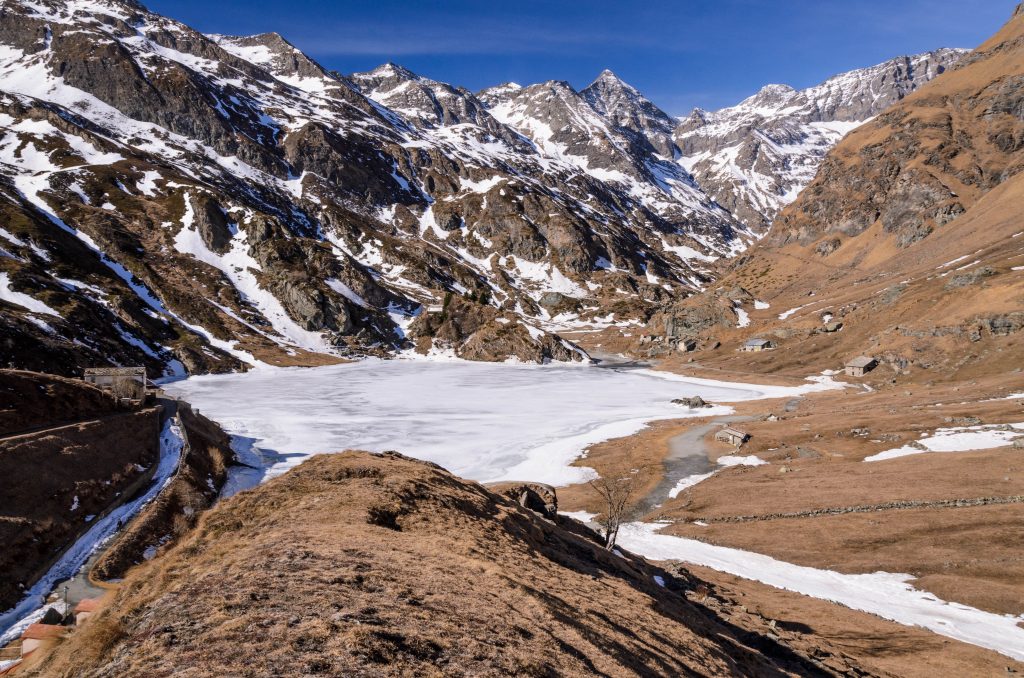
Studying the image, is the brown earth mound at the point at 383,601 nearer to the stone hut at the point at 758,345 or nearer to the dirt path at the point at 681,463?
the dirt path at the point at 681,463

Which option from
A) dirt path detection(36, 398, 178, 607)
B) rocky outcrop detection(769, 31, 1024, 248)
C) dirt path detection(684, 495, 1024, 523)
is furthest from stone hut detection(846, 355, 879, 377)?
dirt path detection(36, 398, 178, 607)

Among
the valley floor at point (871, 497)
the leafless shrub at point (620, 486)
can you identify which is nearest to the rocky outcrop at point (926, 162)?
the valley floor at point (871, 497)

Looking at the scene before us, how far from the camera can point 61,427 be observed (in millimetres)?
34531

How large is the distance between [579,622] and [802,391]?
101m

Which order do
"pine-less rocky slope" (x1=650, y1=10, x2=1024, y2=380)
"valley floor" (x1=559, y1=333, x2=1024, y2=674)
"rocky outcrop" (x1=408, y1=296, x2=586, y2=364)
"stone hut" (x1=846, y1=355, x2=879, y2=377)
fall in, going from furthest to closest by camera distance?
"rocky outcrop" (x1=408, y1=296, x2=586, y2=364) → "stone hut" (x1=846, y1=355, x2=879, y2=377) → "pine-less rocky slope" (x1=650, y1=10, x2=1024, y2=380) → "valley floor" (x1=559, y1=333, x2=1024, y2=674)

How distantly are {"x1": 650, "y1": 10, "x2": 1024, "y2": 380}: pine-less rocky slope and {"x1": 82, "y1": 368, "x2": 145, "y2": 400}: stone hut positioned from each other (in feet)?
354

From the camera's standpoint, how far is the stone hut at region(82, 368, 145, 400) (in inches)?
1860

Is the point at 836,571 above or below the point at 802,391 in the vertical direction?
below

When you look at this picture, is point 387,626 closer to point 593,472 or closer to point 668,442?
point 593,472

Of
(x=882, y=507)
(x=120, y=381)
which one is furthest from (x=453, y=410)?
(x=882, y=507)

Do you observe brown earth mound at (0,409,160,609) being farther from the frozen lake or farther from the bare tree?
the bare tree

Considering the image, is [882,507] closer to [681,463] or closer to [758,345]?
[681,463]

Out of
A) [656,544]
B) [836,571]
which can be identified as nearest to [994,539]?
[836,571]

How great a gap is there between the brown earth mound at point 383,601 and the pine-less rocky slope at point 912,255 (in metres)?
85.5
